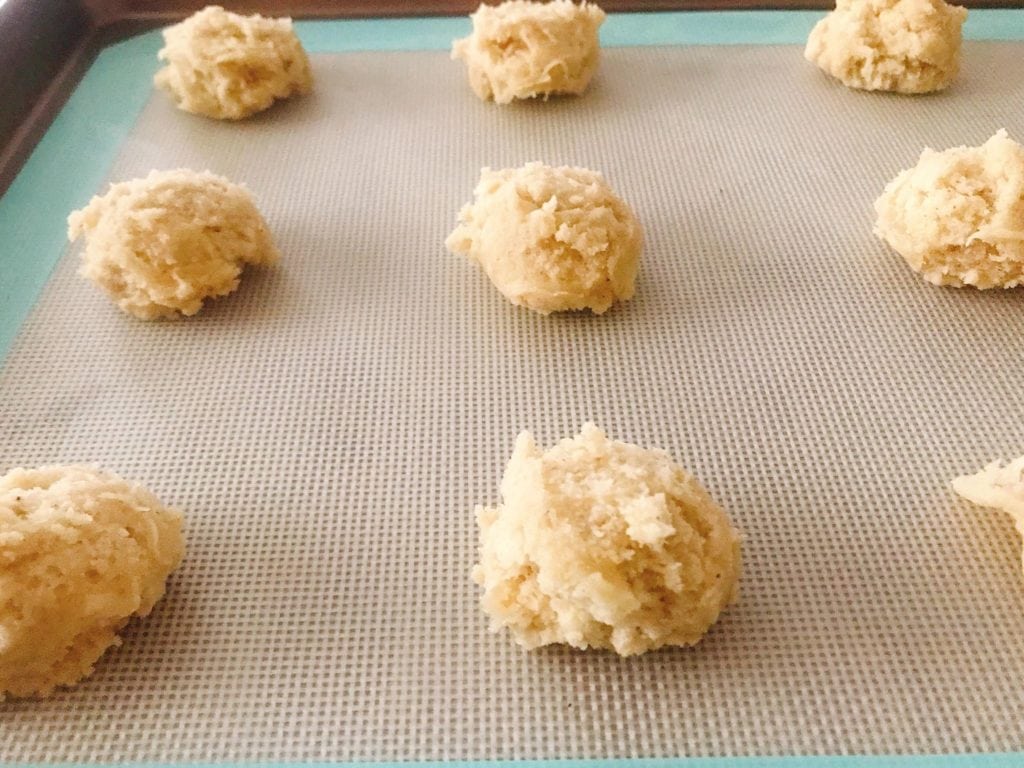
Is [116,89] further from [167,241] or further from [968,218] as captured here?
[968,218]

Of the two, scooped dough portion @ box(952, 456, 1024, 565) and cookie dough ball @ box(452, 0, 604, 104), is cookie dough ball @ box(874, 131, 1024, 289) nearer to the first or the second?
scooped dough portion @ box(952, 456, 1024, 565)

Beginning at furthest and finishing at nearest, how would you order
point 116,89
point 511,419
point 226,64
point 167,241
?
point 116,89, point 226,64, point 167,241, point 511,419

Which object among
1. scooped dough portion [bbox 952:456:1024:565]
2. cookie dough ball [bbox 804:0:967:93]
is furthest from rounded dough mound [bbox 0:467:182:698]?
cookie dough ball [bbox 804:0:967:93]

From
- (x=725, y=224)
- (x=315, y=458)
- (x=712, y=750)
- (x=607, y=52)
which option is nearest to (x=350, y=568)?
(x=315, y=458)

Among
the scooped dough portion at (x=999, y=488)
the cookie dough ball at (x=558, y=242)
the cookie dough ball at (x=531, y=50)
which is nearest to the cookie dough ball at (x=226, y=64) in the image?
the cookie dough ball at (x=531, y=50)

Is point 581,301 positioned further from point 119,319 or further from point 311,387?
point 119,319

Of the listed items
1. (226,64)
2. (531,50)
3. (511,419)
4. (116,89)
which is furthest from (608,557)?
(116,89)
